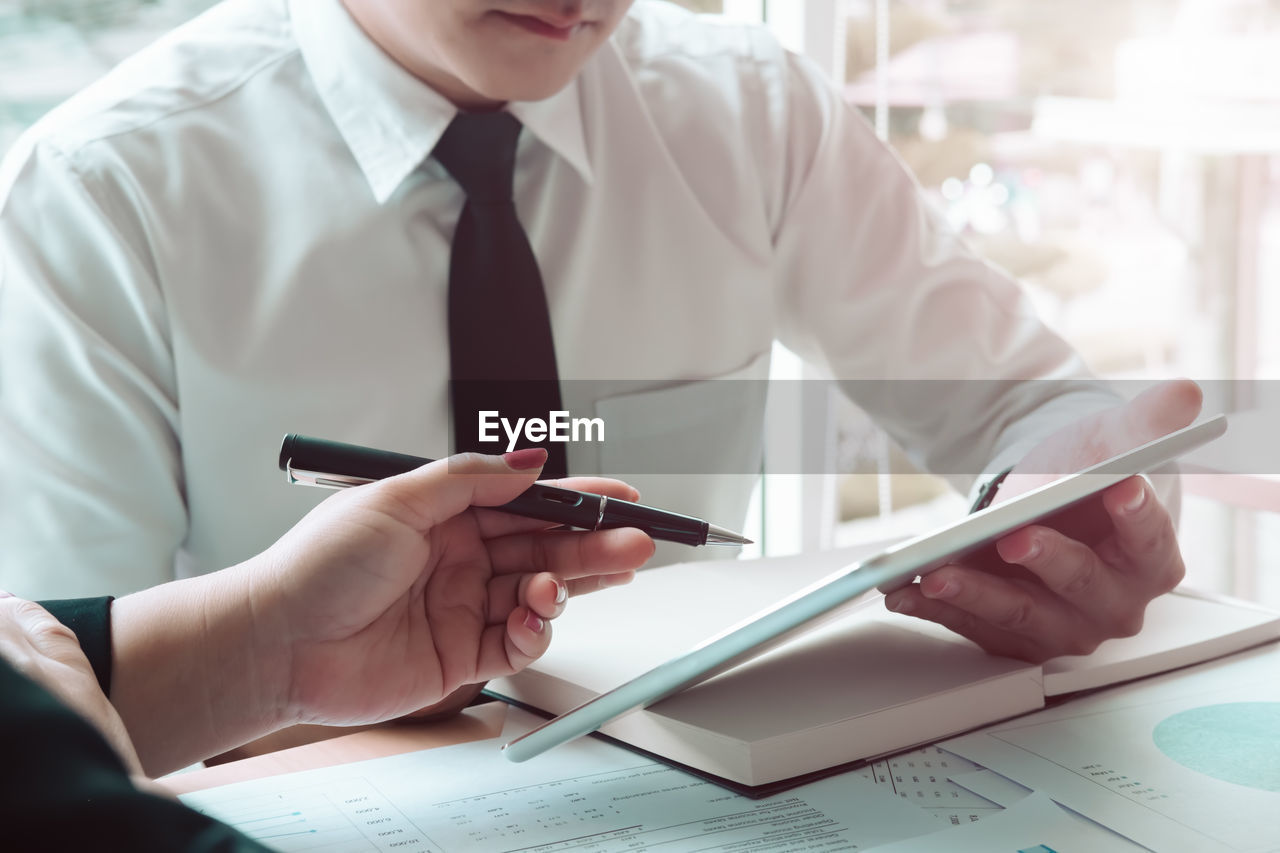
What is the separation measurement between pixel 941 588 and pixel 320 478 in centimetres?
33

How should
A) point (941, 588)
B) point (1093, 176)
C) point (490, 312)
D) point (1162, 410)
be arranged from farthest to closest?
point (1093, 176), point (490, 312), point (1162, 410), point (941, 588)

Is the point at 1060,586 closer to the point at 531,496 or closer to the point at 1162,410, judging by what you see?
the point at 1162,410

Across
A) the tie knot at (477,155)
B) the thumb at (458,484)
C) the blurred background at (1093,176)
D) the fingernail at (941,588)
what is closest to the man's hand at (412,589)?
the thumb at (458,484)

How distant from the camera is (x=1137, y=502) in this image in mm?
583

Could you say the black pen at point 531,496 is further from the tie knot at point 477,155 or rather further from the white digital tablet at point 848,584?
the tie knot at point 477,155

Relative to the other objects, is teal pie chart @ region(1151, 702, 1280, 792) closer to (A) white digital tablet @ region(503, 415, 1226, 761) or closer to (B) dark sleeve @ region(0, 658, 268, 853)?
(A) white digital tablet @ region(503, 415, 1226, 761)

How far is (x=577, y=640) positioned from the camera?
655 millimetres

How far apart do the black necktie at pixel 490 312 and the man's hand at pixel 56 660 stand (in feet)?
1.36

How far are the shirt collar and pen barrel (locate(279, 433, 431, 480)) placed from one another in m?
0.37

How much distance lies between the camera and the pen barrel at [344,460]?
58 cm

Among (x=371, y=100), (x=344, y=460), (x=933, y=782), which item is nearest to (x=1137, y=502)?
(x=933, y=782)

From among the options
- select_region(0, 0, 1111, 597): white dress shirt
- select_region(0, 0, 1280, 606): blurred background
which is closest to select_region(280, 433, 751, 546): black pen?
select_region(0, 0, 1111, 597): white dress shirt

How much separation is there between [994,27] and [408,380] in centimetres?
116

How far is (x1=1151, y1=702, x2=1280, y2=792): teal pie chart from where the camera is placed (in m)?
0.52
